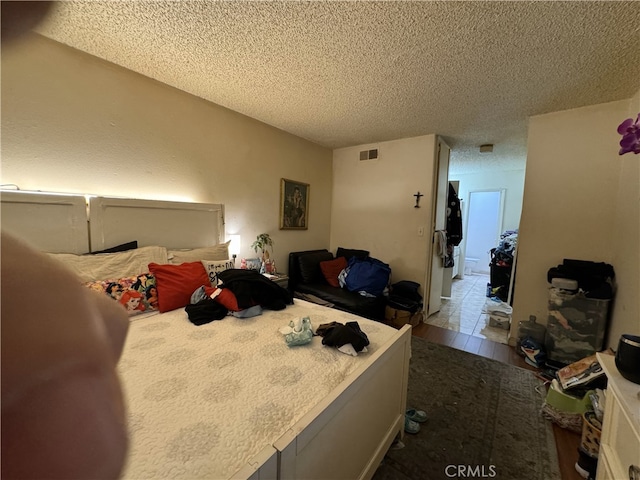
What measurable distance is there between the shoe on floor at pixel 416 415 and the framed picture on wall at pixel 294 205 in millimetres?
2439

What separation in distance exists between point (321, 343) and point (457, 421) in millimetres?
1119

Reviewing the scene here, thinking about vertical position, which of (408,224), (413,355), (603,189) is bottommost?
(413,355)

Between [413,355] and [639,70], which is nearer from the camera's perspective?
[639,70]

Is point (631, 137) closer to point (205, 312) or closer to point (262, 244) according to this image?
point (205, 312)

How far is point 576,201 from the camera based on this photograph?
7.93 feet

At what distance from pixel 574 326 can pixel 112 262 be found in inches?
146

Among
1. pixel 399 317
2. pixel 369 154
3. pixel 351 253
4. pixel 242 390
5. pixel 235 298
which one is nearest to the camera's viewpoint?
pixel 242 390

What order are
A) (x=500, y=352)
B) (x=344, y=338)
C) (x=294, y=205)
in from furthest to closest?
(x=294, y=205) < (x=500, y=352) < (x=344, y=338)

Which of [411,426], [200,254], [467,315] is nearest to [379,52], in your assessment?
[200,254]

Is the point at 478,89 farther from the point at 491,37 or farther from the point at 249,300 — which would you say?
the point at 249,300

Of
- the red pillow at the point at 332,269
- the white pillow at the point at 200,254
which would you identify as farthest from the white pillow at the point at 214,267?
the red pillow at the point at 332,269

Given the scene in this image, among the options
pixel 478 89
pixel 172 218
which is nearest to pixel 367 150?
pixel 478 89

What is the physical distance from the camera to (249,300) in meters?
1.79

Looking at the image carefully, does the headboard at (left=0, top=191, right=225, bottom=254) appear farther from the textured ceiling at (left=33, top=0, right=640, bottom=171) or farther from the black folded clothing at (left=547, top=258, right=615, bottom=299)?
the black folded clothing at (left=547, top=258, right=615, bottom=299)
